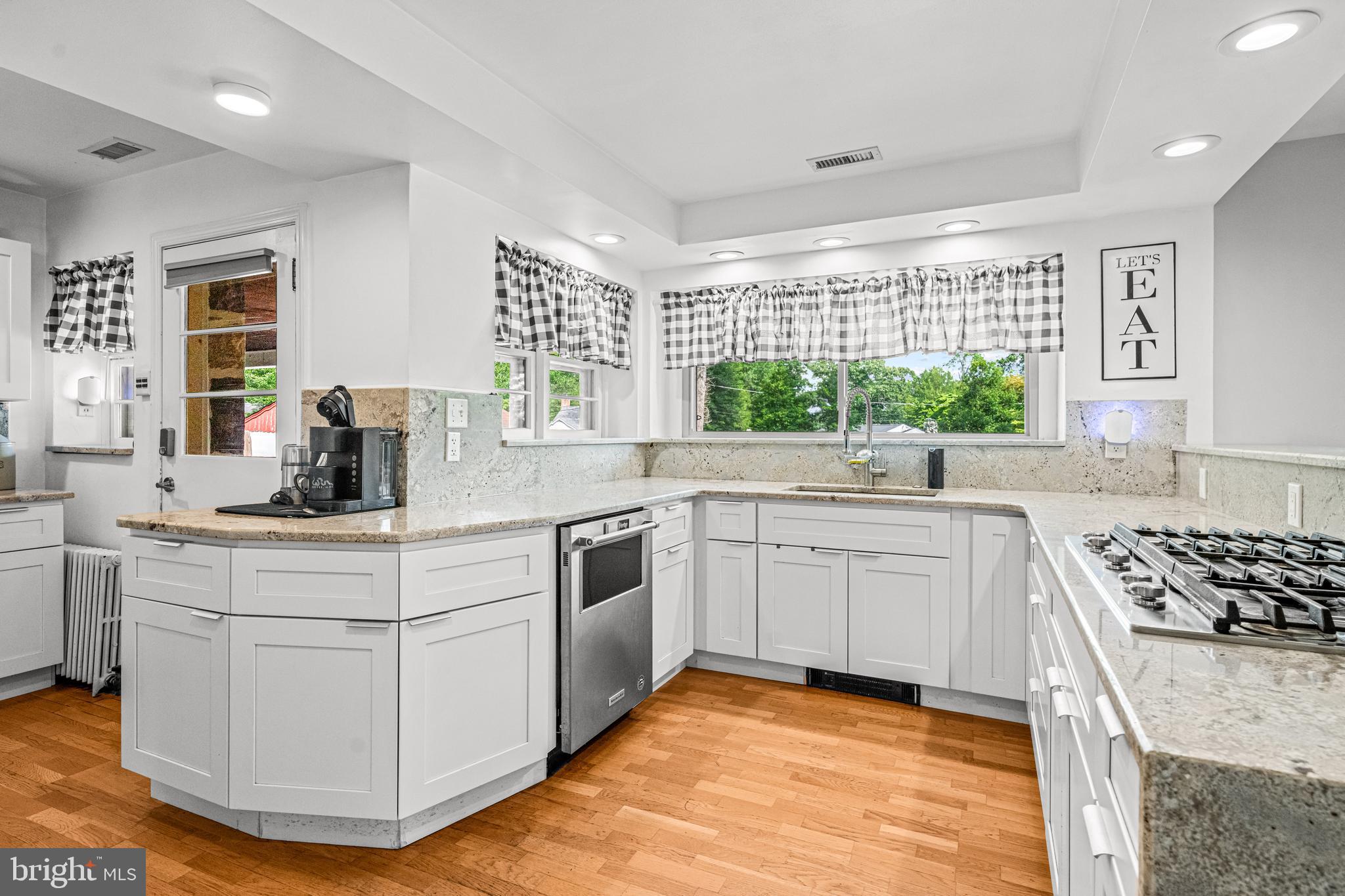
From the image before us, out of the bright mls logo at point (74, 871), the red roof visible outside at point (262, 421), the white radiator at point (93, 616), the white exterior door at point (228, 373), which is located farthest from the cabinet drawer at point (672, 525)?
the white radiator at point (93, 616)

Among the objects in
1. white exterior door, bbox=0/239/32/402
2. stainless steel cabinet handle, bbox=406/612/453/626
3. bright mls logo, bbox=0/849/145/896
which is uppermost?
white exterior door, bbox=0/239/32/402

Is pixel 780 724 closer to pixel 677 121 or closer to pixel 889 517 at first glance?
pixel 889 517

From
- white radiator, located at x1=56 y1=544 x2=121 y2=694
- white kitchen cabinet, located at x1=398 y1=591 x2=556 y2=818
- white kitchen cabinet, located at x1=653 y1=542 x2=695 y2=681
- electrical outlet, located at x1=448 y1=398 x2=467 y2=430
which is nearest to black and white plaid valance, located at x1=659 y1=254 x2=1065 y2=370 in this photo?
white kitchen cabinet, located at x1=653 y1=542 x2=695 y2=681

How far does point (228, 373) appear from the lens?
3.07m

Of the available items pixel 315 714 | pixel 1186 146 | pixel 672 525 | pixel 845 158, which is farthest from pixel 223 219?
pixel 1186 146

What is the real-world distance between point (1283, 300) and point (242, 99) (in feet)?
13.6

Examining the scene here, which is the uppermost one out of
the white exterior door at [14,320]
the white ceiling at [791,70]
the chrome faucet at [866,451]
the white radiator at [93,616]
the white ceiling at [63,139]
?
the white ceiling at [63,139]

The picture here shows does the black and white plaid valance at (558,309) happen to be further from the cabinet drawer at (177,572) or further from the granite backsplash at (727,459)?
the cabinet drawer at (177,572)

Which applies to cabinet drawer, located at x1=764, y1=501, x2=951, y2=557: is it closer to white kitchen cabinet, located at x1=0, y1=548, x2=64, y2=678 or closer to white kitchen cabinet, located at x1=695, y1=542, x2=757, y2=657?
white kitchen cabinet, located at x1=695, y1=542, x2=757, y2=657

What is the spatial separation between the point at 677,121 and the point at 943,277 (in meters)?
1.66

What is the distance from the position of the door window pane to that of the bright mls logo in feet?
6.39

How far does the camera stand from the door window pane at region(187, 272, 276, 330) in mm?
2945

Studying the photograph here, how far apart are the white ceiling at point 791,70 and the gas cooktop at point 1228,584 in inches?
62.5

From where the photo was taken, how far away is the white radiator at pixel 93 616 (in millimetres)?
3161
